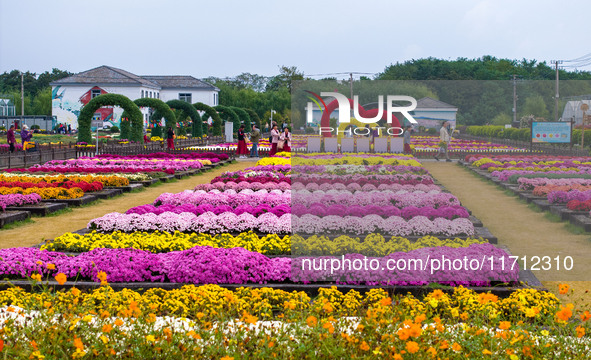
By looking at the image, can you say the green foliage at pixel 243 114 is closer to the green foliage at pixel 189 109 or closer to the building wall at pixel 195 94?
the green foliage at pixel 189 109

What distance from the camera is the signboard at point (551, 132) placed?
933 inches

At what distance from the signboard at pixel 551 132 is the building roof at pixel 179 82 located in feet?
189

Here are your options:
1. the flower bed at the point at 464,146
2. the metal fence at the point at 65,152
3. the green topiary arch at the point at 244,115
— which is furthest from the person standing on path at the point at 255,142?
the green topiary arch at the point at 244,115

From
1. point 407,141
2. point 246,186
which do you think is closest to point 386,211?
point 246,186

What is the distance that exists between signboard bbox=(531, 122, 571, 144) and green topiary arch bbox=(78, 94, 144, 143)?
1739 centimetres

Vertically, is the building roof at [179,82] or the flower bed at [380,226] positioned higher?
the building roof at [179,82]

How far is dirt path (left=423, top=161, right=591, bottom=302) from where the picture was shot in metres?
7.85

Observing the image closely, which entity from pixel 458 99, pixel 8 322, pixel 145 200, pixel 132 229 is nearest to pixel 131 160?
pixel 145 200

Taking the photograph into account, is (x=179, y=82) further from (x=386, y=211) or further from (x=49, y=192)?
(x=386, y=211)

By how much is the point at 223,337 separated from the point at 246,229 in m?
6.00

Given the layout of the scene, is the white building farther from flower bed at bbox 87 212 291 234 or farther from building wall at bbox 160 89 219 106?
flower bed at bbox 87 212 291 234

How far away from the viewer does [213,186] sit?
14922 mm

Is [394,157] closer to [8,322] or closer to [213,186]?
[213,186]

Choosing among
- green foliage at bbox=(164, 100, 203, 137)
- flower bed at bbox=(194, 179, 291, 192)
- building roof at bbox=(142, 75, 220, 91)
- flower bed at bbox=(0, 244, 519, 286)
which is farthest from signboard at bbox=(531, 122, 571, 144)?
building roof at bbox=(142, 75, 220, 91)
